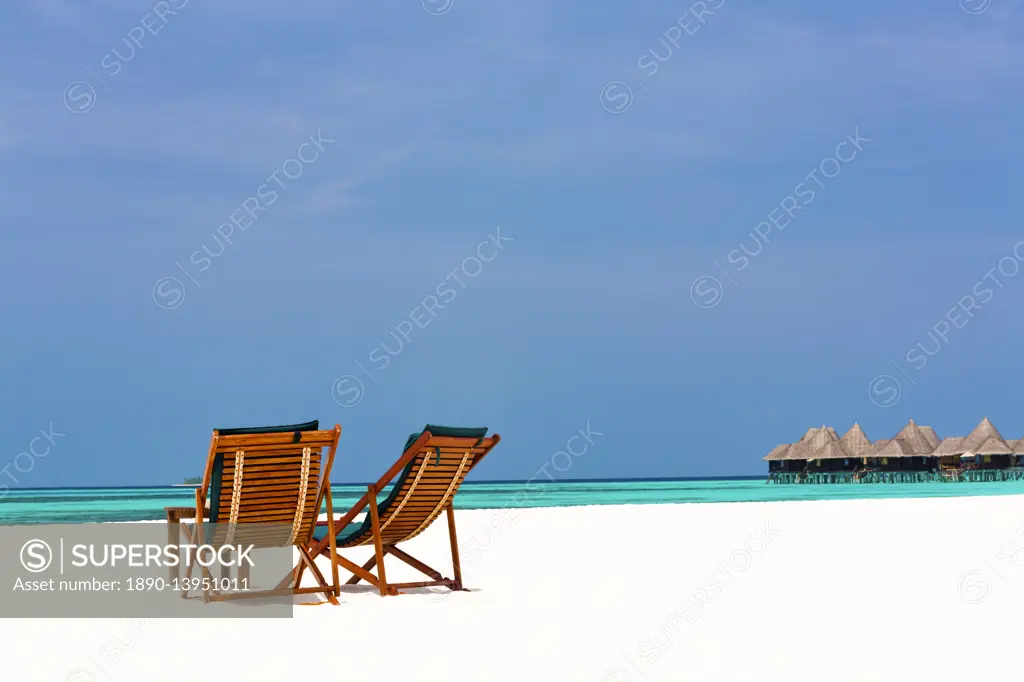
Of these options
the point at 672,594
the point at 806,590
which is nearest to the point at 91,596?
the point at 672,594

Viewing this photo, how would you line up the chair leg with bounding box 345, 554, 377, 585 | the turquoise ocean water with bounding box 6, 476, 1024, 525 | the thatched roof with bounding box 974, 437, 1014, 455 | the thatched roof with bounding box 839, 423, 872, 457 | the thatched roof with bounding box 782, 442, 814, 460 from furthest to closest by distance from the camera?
the thatched roof with bounding box 782, 442, 814, 460 → the thatched roof with bounding box 839, 423, 872, 457 → the thatched roof with bounding box 974, 437, 1014, 455 → the turquoise ocean water with bounding box 6, 476, 1024, 525 → the chair leg with bounding box 345, 554, 377, 585

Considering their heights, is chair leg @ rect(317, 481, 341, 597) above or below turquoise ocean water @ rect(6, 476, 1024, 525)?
below

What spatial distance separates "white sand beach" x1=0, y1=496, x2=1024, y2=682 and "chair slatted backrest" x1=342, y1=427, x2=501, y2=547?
0.47m

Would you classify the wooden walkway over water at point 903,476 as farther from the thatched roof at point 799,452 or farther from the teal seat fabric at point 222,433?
the teal seat fabric at point 222,433

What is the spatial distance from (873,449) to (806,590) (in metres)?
45.5

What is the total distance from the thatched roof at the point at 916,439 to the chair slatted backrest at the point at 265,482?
149ft

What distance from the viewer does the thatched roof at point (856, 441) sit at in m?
49.6

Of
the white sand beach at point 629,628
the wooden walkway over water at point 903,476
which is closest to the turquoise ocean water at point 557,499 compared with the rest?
the wooden walkway over water at point 903,476

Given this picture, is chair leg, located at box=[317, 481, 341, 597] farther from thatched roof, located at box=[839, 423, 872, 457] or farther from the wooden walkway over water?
the wooden walkway over water

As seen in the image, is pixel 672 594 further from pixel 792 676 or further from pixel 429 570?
pixel 792 676

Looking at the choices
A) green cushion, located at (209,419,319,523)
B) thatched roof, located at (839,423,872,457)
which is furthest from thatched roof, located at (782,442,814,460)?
green cushion, located at (209,419,319,523)

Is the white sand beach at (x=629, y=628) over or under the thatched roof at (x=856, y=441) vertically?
under

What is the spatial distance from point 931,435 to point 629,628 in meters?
47.0

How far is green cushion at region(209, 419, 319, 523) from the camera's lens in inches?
235
